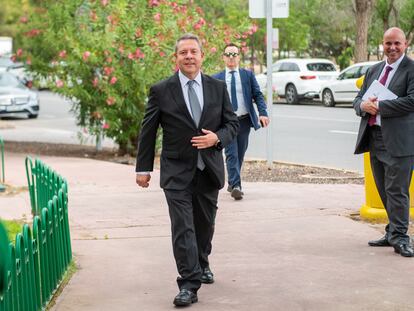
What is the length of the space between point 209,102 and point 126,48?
9929 millimetres

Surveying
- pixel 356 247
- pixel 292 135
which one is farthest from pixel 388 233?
pixel 292 135

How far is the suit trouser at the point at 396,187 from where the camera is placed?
767 cm

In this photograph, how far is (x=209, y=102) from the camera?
6473 mm

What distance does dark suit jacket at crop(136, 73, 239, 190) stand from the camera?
21.0 feet

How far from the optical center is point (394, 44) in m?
7.62

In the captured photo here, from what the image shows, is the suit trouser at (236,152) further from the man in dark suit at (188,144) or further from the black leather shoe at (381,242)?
the man in dark suit at (188,144)

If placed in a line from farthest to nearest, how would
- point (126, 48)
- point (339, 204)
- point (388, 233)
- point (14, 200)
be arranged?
point (126, 48) < point (14, 200) < point (339, 204) < point (388, 233)

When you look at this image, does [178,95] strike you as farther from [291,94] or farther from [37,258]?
[291,94]

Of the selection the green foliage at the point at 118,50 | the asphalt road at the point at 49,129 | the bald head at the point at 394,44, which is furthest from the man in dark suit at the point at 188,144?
the asphalt road at the point at 49,129

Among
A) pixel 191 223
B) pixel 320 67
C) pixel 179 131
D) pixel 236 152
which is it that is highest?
pixel 179 131

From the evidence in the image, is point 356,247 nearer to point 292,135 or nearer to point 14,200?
point 14,200

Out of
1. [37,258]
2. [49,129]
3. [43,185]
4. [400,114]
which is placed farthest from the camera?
[49,129]

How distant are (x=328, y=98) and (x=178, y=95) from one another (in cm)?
2597

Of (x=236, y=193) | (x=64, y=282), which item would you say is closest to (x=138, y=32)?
(x=236, y=193)
